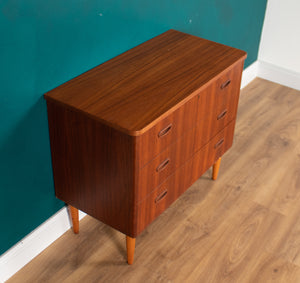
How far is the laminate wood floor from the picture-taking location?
2.22m

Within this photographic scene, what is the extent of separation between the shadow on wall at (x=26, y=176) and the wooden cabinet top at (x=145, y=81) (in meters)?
0.17

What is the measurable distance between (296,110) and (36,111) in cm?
225

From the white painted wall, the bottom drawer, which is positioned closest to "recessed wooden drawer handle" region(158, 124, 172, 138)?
the bottom drawer

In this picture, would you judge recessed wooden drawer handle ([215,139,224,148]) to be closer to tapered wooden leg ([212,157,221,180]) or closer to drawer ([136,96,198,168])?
tapered wooden leg ([212,157,221,180])

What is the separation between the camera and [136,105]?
192cm

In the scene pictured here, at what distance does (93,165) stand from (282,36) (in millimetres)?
2417

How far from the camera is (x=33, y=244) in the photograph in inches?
88.2

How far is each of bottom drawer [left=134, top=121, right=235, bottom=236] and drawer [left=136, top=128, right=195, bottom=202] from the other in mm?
42

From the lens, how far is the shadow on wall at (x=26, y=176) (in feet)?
A: 6.43

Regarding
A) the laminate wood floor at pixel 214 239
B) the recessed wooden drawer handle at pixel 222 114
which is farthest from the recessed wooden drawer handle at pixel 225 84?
the laminate wood floor at pixel 214 239

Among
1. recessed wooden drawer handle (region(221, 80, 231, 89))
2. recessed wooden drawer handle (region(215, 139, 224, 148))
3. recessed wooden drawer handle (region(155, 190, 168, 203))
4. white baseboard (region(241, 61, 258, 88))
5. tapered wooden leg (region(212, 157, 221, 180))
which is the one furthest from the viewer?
white baseboard (region(241, 61, 258, 88))

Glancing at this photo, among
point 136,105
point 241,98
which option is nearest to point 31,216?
point 136,105

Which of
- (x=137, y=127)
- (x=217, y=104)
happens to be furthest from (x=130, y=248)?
(x=217, y=104)

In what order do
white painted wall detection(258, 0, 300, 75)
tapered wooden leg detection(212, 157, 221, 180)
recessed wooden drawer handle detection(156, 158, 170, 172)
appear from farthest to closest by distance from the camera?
white painted wall detection(258, 0, 300, 75), tapered wooden leg detection(212, 157, 221, 180), recessed wooden drawer handle detection(156, 158, 170, 172)
